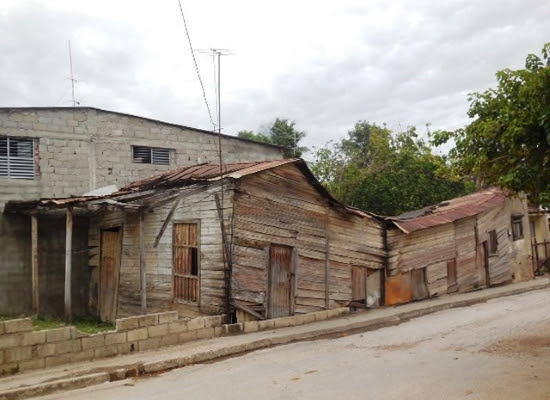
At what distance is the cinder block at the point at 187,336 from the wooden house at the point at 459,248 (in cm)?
757

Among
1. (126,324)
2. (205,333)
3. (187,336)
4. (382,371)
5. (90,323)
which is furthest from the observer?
(90,323)

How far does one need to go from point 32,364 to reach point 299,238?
704cm

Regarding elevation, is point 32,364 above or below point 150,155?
below

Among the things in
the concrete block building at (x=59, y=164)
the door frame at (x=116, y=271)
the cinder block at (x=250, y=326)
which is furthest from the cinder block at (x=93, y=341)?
the concrete block building at (x=59, y=164)

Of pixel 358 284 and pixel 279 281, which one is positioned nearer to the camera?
pixel 279 281

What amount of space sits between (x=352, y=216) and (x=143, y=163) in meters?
7.86

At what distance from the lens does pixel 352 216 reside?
15.0 metres

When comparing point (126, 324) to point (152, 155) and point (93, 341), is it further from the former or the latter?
point (152, 155)

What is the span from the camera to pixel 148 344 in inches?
396

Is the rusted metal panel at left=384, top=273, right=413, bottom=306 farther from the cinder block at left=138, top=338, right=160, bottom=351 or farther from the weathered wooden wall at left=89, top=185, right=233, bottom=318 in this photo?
the cinder block at left=138, top=338, right=160, bottom=351

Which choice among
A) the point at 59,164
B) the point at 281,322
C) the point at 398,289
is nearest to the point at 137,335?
the point at 281,322

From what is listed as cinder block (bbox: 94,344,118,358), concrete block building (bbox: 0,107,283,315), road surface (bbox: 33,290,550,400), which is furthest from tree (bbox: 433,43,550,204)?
concrete block building (bbox: 0,107,283,315)

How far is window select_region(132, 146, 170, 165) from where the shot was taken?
18.1 metres

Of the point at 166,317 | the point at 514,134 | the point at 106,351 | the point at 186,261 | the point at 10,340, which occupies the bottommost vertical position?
the point at 106,351
